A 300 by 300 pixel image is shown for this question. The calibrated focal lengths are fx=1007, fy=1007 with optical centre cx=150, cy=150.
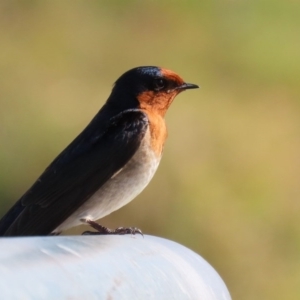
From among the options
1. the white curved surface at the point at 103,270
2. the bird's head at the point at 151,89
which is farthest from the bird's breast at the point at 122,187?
the white curved surface at the point at 103,270

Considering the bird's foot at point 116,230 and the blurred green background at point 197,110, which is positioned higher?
the bird's foot at point 116,230

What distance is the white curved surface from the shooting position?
1.26 meters

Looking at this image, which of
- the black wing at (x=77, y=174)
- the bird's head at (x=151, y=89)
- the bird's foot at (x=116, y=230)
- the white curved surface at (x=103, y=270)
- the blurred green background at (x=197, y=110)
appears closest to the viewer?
the white curved surface at (x=103, y=270)

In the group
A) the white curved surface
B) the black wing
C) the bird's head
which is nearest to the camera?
the white curved surface

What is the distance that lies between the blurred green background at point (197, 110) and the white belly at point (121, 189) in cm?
183

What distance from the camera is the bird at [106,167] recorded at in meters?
2.85

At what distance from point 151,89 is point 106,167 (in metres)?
0.33

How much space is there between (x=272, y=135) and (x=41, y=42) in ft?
6.24

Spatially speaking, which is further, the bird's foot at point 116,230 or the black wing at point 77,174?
the black wing at point 77,174

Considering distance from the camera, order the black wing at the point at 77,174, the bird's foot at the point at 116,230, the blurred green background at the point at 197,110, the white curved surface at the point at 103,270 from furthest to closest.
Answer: the blurred green background at the point at 197,110 → the black wing at the point at 77,174 → the bird's foot at the point at 116,230 → the white curved surface at the point at 103,270

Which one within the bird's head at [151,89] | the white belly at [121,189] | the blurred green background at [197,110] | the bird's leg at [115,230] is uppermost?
the bird's head at [151,89]

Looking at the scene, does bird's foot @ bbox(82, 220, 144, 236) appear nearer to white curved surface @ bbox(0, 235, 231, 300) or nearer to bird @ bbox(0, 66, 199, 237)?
bird @ bbox(0, 66, 199, 237)

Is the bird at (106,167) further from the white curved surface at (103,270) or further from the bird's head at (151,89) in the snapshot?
the white curved surface at (103,270)

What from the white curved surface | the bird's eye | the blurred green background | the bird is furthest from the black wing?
the blurred green background
